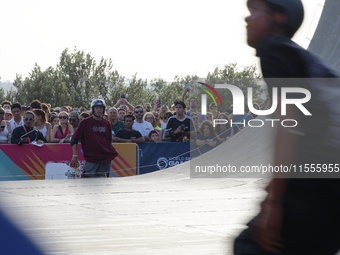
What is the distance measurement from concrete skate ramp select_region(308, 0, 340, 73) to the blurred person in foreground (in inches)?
486

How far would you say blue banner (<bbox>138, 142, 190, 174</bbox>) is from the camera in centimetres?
1165

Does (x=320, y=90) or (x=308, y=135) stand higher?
(x=320, y=90)

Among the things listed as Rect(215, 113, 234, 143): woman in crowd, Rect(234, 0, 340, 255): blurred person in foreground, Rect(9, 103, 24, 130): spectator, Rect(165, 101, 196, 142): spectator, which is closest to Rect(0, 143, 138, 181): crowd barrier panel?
Rect(9, 103, 24, 130): spectator

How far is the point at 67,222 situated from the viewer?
6.01 meters

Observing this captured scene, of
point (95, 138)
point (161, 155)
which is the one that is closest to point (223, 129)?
point (161, 155)

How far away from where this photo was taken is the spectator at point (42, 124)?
1073 centimetres

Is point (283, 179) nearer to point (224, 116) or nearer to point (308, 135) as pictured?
point (308, 135)

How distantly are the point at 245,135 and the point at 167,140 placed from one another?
1.60m

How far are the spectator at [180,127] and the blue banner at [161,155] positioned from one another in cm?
15

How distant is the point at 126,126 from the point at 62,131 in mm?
1189

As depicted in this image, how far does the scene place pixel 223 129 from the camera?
1295cm

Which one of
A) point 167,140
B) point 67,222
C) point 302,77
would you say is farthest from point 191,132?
point 302,77

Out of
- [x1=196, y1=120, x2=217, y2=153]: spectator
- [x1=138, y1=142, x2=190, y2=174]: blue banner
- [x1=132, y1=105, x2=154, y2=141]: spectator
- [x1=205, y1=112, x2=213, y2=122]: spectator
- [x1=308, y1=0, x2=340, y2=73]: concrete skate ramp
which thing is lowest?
[x1=138, y1=142, x2=190, y2=174]: blue banner

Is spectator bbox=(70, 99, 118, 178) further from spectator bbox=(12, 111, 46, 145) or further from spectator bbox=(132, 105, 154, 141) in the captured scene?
spectator bbox=(132, 105, 154, 141)
